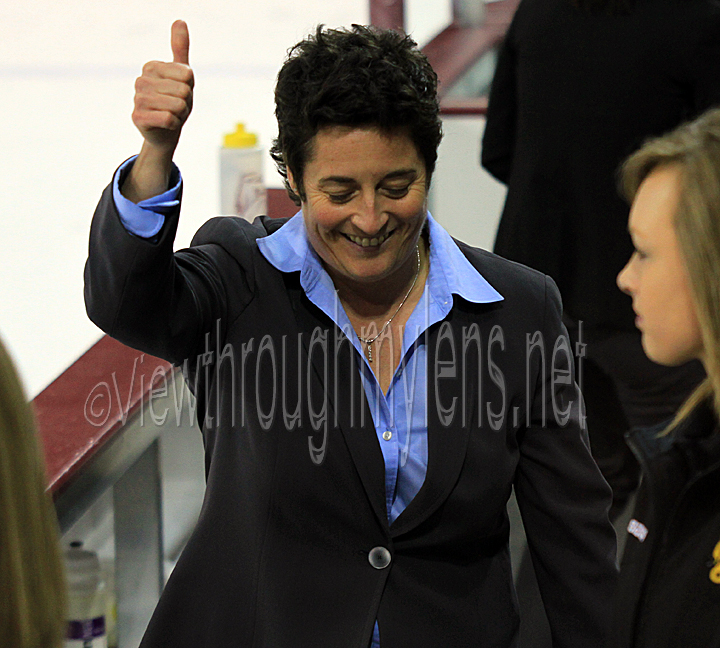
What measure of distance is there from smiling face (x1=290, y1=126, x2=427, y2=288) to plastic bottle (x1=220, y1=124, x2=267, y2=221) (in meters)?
0.94

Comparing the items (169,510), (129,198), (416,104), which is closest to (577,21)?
(416,104)

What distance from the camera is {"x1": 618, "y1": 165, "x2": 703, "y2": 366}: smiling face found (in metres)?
0.97

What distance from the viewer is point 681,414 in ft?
3.43

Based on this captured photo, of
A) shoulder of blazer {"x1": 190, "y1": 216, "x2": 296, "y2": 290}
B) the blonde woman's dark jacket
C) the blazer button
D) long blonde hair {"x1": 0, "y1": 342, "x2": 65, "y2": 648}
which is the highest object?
shoulder of blazer {"x1": 190, "y1": 216, "x2": 296, "y2": 290}

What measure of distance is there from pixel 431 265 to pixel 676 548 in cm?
60

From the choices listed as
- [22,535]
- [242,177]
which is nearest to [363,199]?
[22,535]

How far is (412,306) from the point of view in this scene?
1.44m

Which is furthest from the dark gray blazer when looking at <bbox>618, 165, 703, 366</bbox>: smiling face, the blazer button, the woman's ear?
<bbox>618, 165, 703, 366</bbox>: smiling face

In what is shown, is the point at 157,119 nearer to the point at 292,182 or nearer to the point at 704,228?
the point at 292,182

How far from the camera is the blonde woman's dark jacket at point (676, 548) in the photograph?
0.93m

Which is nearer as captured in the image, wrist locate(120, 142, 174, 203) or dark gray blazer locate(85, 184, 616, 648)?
wrist locate(120, 142, 174, 203)

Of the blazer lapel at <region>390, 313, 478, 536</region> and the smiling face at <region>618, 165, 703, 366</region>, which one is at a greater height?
the smiling face at <region>618, 165, 703, 366</region>

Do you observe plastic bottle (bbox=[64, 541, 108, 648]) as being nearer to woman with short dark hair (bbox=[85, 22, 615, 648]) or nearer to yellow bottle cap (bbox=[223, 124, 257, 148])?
woman with short dark hair (bbox=[85, 22, 615, 648])

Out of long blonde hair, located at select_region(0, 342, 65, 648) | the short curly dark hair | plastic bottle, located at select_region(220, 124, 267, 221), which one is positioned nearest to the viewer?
long blonde hair, located at select_region(0, 342, 65, 648)
